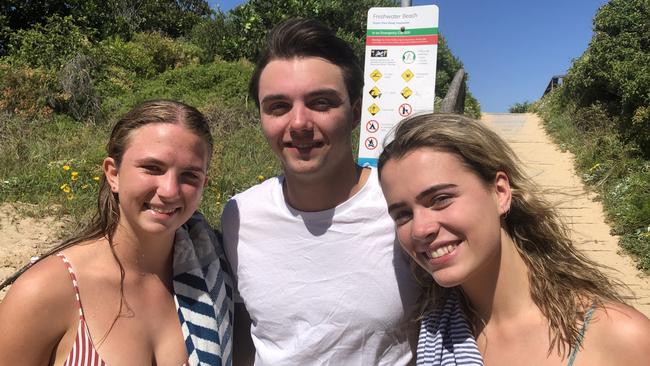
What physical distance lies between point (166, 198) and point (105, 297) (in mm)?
379

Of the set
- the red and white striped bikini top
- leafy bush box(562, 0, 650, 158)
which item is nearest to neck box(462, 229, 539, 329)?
the red and white striped bikini top

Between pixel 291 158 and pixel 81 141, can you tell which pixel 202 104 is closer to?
pixel 81 141

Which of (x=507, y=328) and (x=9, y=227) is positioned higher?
(x=507, y=328)

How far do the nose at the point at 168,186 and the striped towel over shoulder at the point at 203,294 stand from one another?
0.32 meters

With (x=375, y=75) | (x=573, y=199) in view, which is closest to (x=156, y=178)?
(x=573, y=199)

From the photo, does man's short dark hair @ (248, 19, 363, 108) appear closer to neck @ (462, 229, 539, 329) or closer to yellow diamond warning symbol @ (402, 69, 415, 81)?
neck @ (462, 229, 539, 329)

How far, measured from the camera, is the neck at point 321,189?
2053 mm

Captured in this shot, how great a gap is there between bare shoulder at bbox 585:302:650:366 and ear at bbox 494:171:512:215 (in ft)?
1.36

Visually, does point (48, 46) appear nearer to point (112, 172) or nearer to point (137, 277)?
point (112, 172)

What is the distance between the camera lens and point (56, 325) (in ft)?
5.32

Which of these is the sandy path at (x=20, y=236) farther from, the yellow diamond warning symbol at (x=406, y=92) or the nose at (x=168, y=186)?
the yellow diamond warning symbol at (x=406, y=92)

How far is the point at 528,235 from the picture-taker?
1.84m

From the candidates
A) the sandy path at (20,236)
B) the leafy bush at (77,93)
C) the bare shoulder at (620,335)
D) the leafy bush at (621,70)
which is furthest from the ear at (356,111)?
the leafy bush at (77,93)

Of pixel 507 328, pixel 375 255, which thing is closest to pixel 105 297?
pixel 375 255
